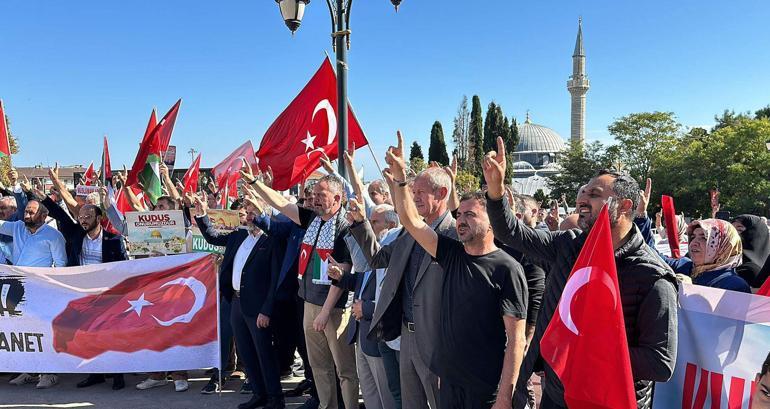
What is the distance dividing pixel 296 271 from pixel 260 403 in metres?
1.21

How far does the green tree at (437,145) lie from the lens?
216 ft

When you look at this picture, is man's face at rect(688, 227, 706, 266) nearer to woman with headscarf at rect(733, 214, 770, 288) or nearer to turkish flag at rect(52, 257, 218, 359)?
woman with headscarf at rect(733, 214, 770, 288)

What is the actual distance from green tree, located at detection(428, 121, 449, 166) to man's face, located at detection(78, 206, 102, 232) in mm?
60271

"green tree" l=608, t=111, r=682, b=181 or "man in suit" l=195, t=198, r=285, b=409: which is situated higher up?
"green tree" l=608, t=111, r=682, b=181

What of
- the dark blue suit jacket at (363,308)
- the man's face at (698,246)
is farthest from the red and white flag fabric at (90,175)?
the man's face at (698,246)

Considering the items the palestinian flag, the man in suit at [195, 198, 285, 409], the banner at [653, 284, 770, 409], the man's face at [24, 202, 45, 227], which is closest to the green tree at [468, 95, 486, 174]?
the palestinian flag

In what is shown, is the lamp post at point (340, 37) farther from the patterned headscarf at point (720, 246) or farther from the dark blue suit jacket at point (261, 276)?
the patterned headscarf at point (720, 246)

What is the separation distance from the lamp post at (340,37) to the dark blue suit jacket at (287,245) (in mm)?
1449

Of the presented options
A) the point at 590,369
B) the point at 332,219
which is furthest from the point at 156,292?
the point at 590,369

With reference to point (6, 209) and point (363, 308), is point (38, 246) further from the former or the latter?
point (363, 308)

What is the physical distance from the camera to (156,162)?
845cm

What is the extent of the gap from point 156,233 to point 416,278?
3629 millimetres

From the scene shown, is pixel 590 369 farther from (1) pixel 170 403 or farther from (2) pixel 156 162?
(2) pixel 156 162

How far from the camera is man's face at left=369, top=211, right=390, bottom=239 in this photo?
14.5 feet
